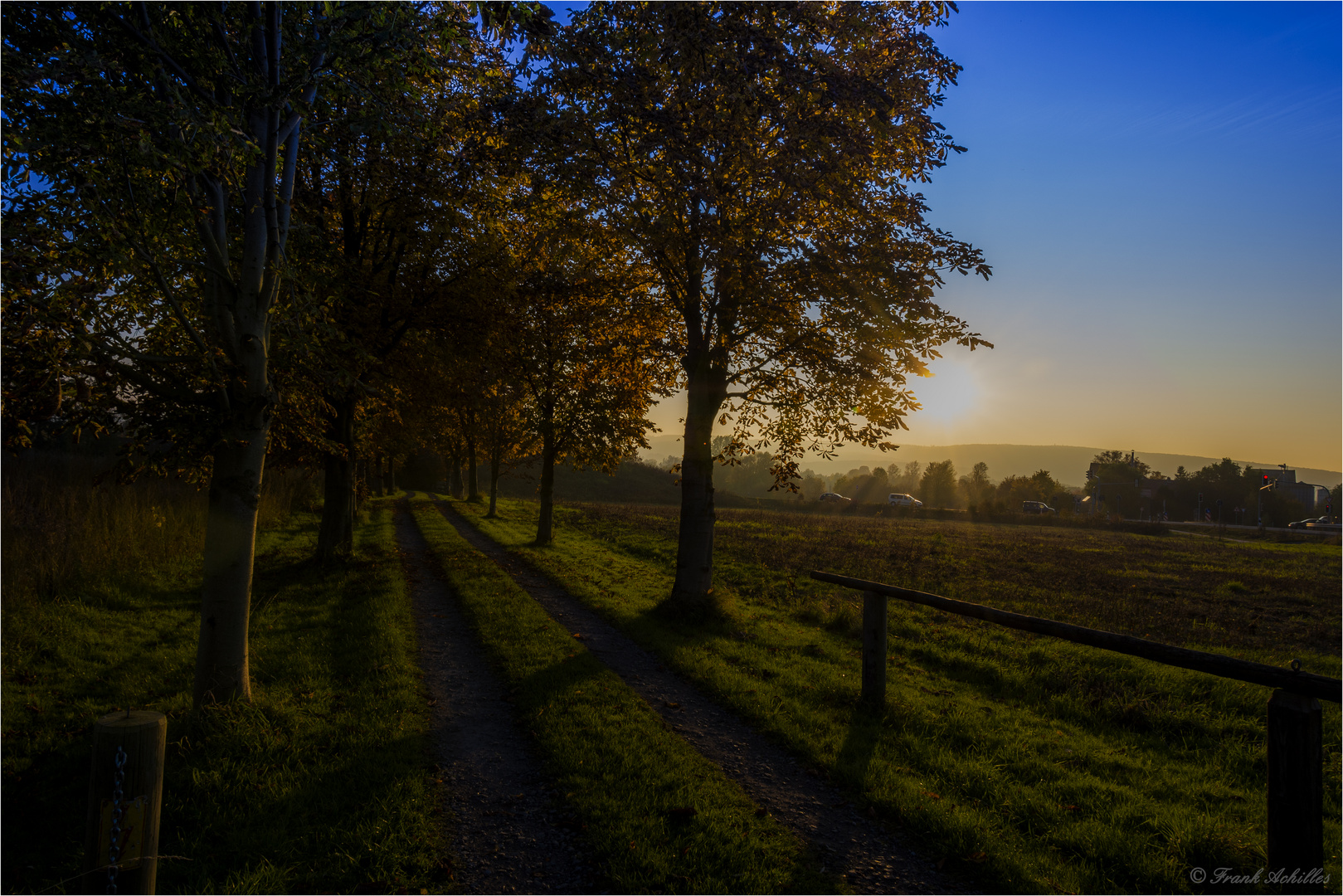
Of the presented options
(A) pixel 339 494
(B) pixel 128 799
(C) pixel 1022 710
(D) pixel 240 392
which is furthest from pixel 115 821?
(A) pixel 339 494

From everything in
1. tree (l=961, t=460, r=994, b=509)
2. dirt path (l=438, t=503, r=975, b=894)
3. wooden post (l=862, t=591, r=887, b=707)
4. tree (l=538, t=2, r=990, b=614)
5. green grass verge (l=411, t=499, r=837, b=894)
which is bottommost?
dirt path (l=438, t=503, r=975, b=894)

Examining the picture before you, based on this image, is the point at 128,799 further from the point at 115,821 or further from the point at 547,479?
the point at 547,479

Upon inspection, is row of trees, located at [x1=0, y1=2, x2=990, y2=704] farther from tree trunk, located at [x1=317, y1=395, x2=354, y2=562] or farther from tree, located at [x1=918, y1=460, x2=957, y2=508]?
tree, located at [x1=918, y1=460, x2=957, y2=508]

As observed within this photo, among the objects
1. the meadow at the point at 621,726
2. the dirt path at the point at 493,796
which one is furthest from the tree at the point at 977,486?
the dirt path at the point at 493,796

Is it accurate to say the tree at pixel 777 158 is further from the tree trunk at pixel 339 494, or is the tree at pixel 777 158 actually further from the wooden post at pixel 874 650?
the tree trunk at pixel 339 494

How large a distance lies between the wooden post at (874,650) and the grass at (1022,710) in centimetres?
22

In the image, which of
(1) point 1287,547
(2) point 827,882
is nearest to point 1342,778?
(2) point 827,882

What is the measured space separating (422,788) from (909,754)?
4.53 metres

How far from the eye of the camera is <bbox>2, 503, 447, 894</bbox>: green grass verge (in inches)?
177

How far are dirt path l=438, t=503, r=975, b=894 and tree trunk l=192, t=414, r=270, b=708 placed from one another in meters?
4.44

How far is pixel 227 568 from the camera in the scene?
6.89m

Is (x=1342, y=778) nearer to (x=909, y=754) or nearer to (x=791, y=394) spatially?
(x=909, y=754)

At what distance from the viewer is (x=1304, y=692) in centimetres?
418

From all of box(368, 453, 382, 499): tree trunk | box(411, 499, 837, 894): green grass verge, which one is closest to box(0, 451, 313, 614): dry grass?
box(411, 499, 837, 894): green grass verge
